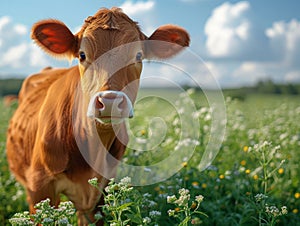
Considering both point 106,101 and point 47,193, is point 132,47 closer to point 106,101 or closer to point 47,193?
point 106,101

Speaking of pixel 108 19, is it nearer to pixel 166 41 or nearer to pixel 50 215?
pixel 166 41

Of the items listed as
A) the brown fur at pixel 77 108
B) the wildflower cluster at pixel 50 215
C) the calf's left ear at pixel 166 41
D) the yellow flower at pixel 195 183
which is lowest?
the yellow flower at pixel 195 183

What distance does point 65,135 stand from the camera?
3.81 metres

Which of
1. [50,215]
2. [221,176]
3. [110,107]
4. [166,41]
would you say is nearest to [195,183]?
[221,176]

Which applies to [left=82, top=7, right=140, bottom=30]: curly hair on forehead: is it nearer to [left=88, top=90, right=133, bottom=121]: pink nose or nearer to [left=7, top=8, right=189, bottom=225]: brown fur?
[left=7, top=8, right=189, bottom=225]: brown fur

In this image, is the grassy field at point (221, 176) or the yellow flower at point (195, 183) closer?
the grassy field at point (221, 176)

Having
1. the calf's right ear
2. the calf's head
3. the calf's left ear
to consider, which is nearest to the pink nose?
the calf's head

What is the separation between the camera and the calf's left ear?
13.6 ft

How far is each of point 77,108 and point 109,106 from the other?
875 mm

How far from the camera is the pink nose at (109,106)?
3.09m

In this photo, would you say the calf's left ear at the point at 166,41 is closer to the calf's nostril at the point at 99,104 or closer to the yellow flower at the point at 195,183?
the calf's nostril at the point at 99,104

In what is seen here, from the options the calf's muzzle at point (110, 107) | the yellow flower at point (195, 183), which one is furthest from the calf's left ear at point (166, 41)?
the yellow flower at point (195, 183)

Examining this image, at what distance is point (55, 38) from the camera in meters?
3.95

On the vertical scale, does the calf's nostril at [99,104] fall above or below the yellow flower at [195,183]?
above
